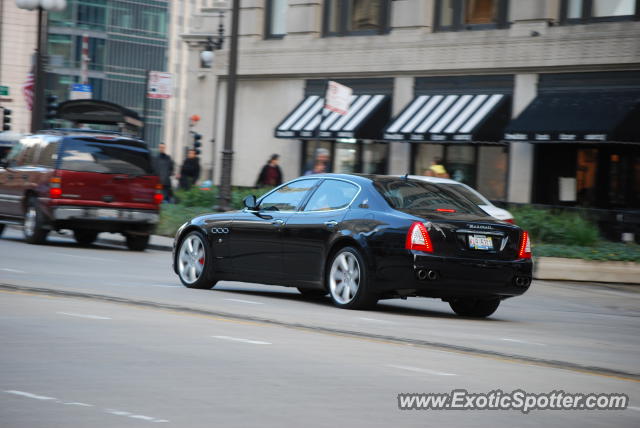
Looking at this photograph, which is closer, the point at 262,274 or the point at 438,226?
the point at 438,226

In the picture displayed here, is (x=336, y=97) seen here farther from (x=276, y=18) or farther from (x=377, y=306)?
(x=276, y=18)

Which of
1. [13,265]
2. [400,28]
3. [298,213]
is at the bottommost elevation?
[13,265]

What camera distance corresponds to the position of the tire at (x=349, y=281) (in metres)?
11.9

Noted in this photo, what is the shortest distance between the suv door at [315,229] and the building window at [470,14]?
18.5m

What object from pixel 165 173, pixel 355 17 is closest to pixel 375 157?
pixel 355 17

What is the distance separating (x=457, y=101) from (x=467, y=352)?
71.4ft

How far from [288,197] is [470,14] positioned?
19.1 meters

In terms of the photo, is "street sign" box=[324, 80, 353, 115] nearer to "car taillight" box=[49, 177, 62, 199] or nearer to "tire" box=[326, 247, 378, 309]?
"car taillight" box=[49, 177, 62, 199]

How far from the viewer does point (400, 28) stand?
108 feet

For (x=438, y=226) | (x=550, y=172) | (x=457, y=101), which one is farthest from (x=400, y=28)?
(x=438, y=226)

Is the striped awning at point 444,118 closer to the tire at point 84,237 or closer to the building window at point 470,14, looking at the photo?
the building window at point 470,14

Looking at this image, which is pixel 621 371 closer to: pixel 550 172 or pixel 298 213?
pixel 298 213

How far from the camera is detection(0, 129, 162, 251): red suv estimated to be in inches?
798

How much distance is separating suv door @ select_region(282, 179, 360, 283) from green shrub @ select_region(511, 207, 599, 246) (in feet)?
29.9
